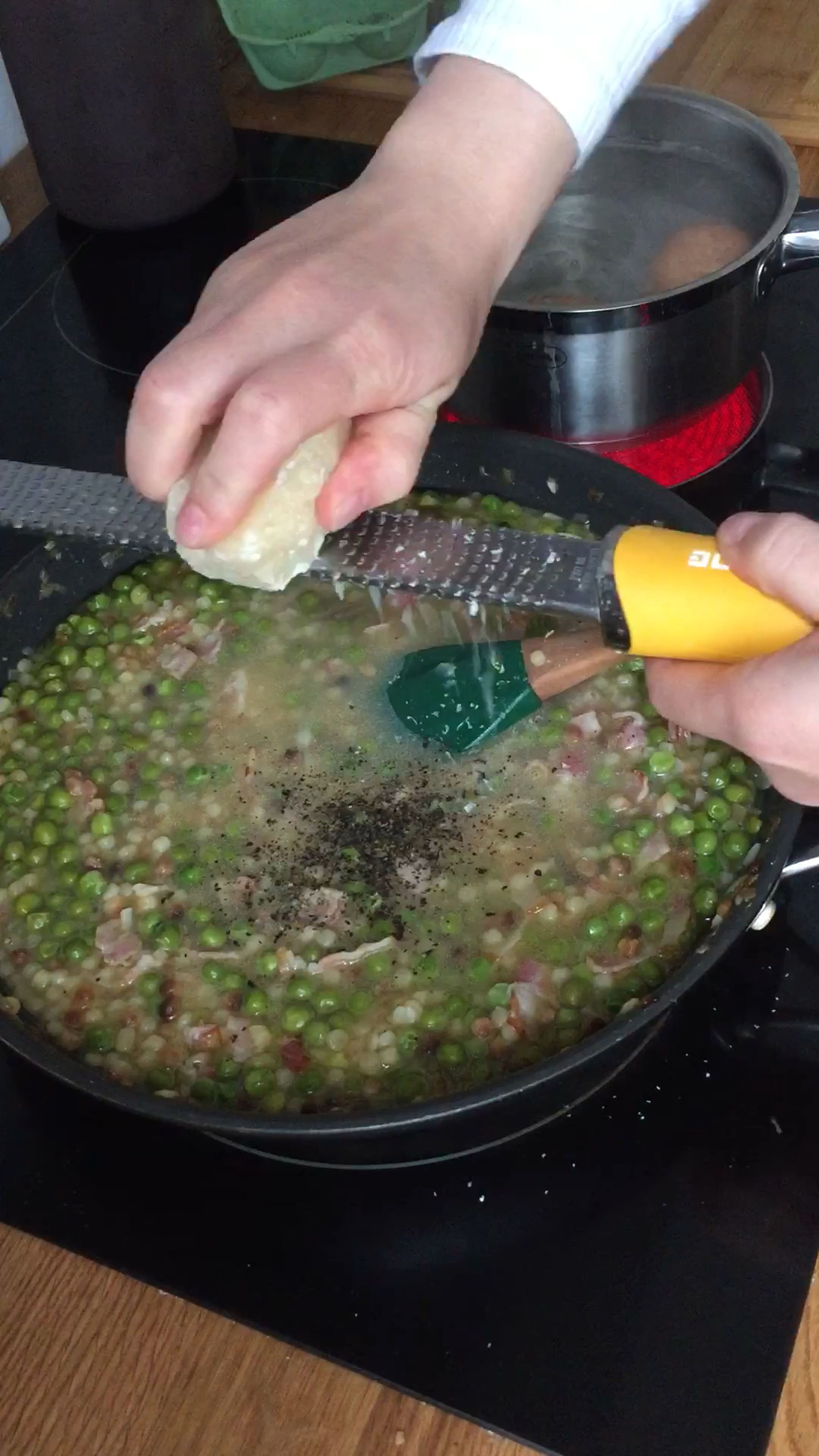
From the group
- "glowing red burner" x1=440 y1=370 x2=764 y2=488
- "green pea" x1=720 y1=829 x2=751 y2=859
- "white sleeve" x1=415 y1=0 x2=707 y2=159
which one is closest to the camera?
"white sleeve" x1=415 y1=0 x2=707 y2=159

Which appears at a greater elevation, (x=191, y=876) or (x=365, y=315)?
(x=365, y=315)

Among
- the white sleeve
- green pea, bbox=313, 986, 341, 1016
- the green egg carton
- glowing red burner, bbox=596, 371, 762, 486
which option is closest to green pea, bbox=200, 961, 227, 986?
green pea, bbox=313, 986, 341, 1016

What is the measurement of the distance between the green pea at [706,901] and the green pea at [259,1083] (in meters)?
0.51

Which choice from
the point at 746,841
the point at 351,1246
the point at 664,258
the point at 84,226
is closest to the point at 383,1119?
the point at 351,1246

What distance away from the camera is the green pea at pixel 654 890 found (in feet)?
4.81

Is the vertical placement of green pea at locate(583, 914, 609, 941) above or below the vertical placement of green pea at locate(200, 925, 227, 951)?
below

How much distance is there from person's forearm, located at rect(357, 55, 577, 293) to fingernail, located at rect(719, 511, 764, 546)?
41 centimetres

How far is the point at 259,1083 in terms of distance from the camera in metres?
1.36

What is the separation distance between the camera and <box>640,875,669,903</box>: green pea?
A: 1466 mm

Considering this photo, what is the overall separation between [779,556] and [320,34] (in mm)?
2052

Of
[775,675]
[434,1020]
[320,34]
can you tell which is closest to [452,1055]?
[434,1020]

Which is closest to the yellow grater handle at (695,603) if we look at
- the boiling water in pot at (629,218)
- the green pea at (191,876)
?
the green pea at (191,876)

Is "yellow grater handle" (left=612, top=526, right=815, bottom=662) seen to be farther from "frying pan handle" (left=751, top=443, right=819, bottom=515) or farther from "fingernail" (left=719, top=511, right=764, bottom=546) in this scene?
"frying pan handle" (left=751, top=443, right=819, bottom=515)

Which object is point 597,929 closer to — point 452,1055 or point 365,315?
point 452,1055
